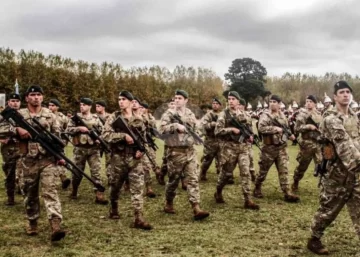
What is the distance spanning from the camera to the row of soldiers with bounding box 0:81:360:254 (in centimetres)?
496

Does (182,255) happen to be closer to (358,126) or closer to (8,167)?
(358,126)

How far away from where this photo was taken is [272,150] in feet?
27.7

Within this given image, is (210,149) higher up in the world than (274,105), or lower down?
lower down

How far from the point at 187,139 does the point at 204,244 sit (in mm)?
2051

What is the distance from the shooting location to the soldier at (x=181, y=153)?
685cm

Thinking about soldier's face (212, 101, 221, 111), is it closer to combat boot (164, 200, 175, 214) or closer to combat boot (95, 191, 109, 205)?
combat boot (164, 200, 175, 214)

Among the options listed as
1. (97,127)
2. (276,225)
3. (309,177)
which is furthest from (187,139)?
(309,177)

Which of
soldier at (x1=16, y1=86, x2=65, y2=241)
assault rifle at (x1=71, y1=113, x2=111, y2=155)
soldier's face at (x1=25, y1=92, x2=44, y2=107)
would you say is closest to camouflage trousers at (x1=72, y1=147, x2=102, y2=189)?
assault rifle at (x1=71, y1=113, x2=111, y2=155)

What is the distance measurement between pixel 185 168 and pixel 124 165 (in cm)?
112

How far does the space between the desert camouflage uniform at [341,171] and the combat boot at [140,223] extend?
250 cm

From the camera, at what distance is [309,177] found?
1156 centimetres

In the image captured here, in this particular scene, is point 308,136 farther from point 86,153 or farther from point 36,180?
point 36,180

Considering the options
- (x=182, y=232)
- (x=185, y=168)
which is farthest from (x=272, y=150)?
(x=182, y=232)

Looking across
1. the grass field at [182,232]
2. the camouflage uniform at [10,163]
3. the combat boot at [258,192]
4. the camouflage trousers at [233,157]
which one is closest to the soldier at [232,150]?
the camouflage trousers at [233,157]
